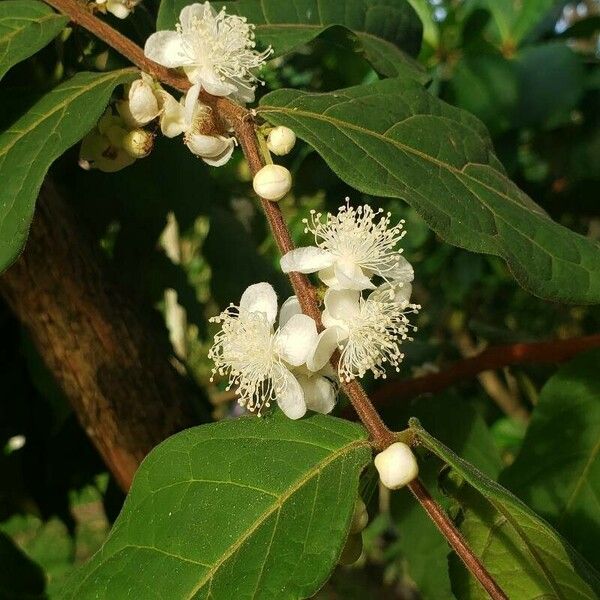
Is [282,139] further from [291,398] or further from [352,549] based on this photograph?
[352,549]

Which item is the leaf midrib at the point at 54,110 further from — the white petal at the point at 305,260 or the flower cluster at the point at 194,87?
the white petal at the point at 305,260

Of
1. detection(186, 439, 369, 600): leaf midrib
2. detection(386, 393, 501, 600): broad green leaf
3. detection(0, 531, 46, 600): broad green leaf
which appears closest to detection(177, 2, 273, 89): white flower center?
detection(186, 439, 369, 600): leaf midrib

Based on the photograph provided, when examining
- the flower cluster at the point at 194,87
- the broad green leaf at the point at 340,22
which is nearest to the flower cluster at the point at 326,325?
the flower cluster at the point at 194,87

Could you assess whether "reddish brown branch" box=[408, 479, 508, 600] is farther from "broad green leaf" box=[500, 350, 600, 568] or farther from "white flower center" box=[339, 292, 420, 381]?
"broad green leaf" box=[500, 350, 600, 568]

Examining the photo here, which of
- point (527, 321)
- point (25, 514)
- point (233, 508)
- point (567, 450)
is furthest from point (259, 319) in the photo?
point (527, 321)

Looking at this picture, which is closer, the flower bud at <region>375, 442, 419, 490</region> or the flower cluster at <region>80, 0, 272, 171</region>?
the flower bud at <region>375, 442, 419, 490</region>

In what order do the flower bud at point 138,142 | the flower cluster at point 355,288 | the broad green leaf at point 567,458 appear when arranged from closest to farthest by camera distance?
the flower cluster at point 355,288 < the flower bud at point 138,142 < the broad green leaf at point 567,458
